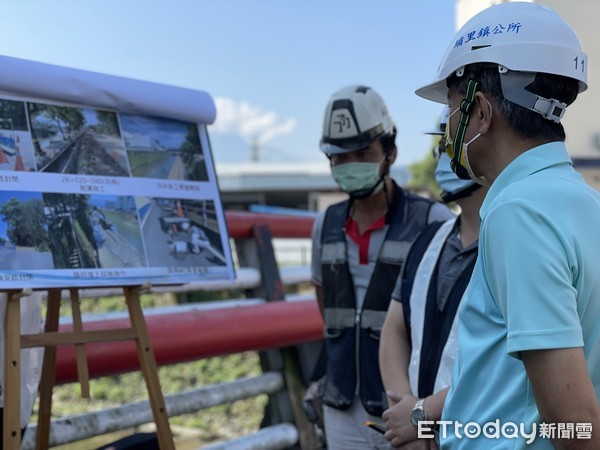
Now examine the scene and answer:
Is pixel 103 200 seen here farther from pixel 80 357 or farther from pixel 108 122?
pixel 80 357

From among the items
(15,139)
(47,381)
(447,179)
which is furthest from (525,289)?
(47,381)

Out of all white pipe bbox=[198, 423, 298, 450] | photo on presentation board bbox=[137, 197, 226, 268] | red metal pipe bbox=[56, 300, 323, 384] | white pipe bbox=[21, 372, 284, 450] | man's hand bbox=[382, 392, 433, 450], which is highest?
photo on presentation board bbox=[137, 197, 226, 268]

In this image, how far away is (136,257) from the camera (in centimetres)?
267

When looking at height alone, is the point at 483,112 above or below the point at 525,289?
above

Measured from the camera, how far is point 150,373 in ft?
8.91

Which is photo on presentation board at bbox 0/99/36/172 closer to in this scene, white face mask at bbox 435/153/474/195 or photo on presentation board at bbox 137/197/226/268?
photo on presentation board at bbox 137/197/226/268

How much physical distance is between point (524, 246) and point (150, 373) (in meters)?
1.85

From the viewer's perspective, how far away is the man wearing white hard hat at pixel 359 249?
2.82m

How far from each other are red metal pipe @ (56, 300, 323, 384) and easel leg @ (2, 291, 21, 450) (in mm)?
857

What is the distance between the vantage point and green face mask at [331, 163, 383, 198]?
2984 mm

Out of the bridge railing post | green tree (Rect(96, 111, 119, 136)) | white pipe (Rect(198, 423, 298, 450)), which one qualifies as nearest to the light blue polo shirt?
green tree (Rect(96, 111, 119, 136))

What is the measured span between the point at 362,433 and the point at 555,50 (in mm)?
1859

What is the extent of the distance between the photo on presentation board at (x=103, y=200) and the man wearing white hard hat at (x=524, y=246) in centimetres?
147

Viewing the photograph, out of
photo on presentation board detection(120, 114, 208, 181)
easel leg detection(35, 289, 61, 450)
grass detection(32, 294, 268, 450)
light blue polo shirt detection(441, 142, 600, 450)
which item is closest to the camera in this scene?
light blue polo shirt detection(441, 142, 600, 450)
